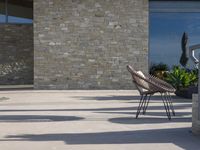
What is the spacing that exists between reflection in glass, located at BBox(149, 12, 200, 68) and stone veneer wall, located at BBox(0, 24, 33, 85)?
5163 mm

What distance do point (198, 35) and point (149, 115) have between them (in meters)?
10.5

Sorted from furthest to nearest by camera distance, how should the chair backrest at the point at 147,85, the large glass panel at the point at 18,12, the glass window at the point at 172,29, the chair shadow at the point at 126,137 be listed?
the large glass panel at the point at 18,12
the glass window at the point at 172,29
the chair backrest at the point at 147,85
the chair shadow at the point at 126,137

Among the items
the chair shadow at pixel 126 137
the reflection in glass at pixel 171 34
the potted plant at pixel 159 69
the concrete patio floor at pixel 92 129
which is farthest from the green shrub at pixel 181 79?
the chair shadow at pixel 126 137

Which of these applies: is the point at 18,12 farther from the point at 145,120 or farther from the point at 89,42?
the point at 145,120

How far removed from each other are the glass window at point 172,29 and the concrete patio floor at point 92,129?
820cm

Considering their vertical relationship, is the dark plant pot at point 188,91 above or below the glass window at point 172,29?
below

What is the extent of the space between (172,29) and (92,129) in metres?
12.3

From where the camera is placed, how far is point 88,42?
1745cm

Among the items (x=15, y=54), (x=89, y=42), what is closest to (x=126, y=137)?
(x=89, y=42)

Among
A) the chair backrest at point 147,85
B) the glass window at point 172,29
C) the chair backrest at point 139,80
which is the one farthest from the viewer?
the glass window at point 172,29

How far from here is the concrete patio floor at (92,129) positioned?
5.95m

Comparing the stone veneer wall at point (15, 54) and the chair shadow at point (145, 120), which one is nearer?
the chair shadow at point (145, 120)

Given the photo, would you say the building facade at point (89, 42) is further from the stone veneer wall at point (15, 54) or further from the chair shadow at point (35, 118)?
the chair shadow at point (35, 118)

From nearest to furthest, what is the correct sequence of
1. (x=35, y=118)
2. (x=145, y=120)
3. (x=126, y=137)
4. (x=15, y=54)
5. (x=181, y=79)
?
(x=126, y=137)
(x=145, y=120)
(x=35, y=118)
(x=181, y=79)
(x=15, y=54)
